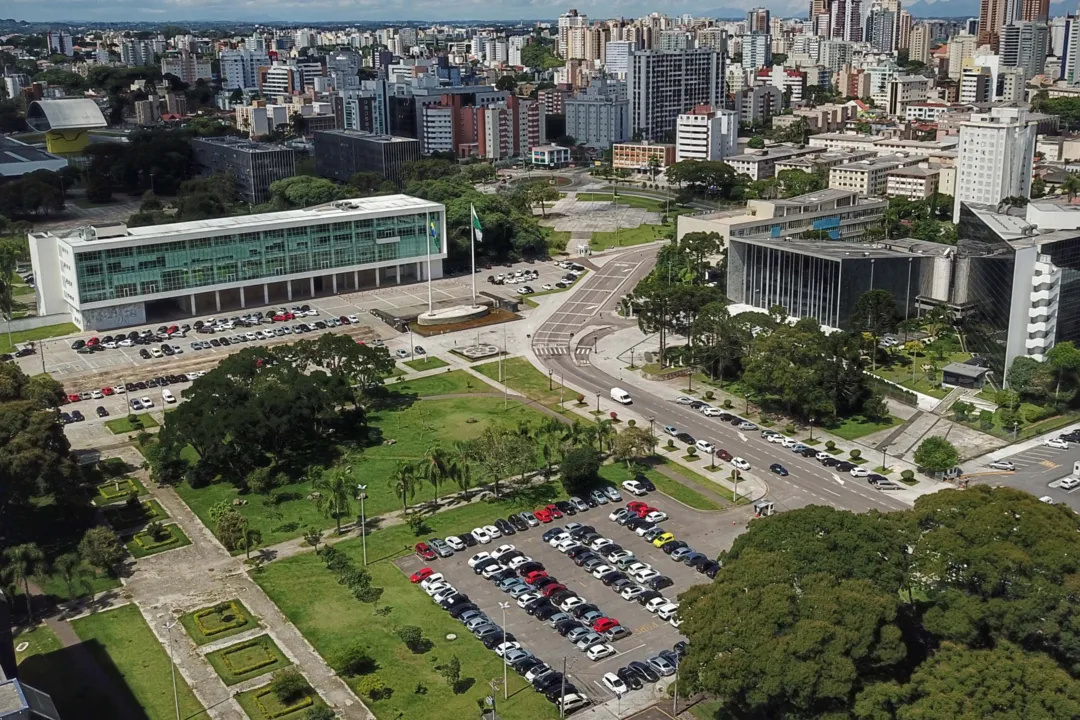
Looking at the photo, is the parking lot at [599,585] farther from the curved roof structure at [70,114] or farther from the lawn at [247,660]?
the curved roof structure at [70,114]

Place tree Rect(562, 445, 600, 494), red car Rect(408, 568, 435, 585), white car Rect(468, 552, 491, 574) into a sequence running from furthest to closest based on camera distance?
tree Rect(562, 445, 600, 494), white car Rect(468, 552, 491, 574), red car Rect(408, 568, 435, 585)

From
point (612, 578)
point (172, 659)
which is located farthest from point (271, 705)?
point (612, 578)

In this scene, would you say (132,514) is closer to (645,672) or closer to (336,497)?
(336,497)

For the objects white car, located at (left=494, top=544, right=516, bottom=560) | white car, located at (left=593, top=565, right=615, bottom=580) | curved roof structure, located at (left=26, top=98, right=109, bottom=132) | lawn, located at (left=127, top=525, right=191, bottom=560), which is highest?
curved roof structure, located at (left=26, top=98, right=109, bottom=132)

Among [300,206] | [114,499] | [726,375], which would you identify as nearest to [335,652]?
[114,499]

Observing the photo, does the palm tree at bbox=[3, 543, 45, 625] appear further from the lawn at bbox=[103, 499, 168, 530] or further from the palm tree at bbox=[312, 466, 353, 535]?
the palm tree at bbox=[312, 466, 353, 535]

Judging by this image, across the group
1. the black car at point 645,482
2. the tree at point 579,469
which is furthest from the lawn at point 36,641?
the black car at point 645,482

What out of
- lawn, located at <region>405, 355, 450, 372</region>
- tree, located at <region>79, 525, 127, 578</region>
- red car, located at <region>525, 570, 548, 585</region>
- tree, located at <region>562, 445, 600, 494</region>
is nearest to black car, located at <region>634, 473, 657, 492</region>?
tree, located at <region>562, 445, 600, 494</region>
